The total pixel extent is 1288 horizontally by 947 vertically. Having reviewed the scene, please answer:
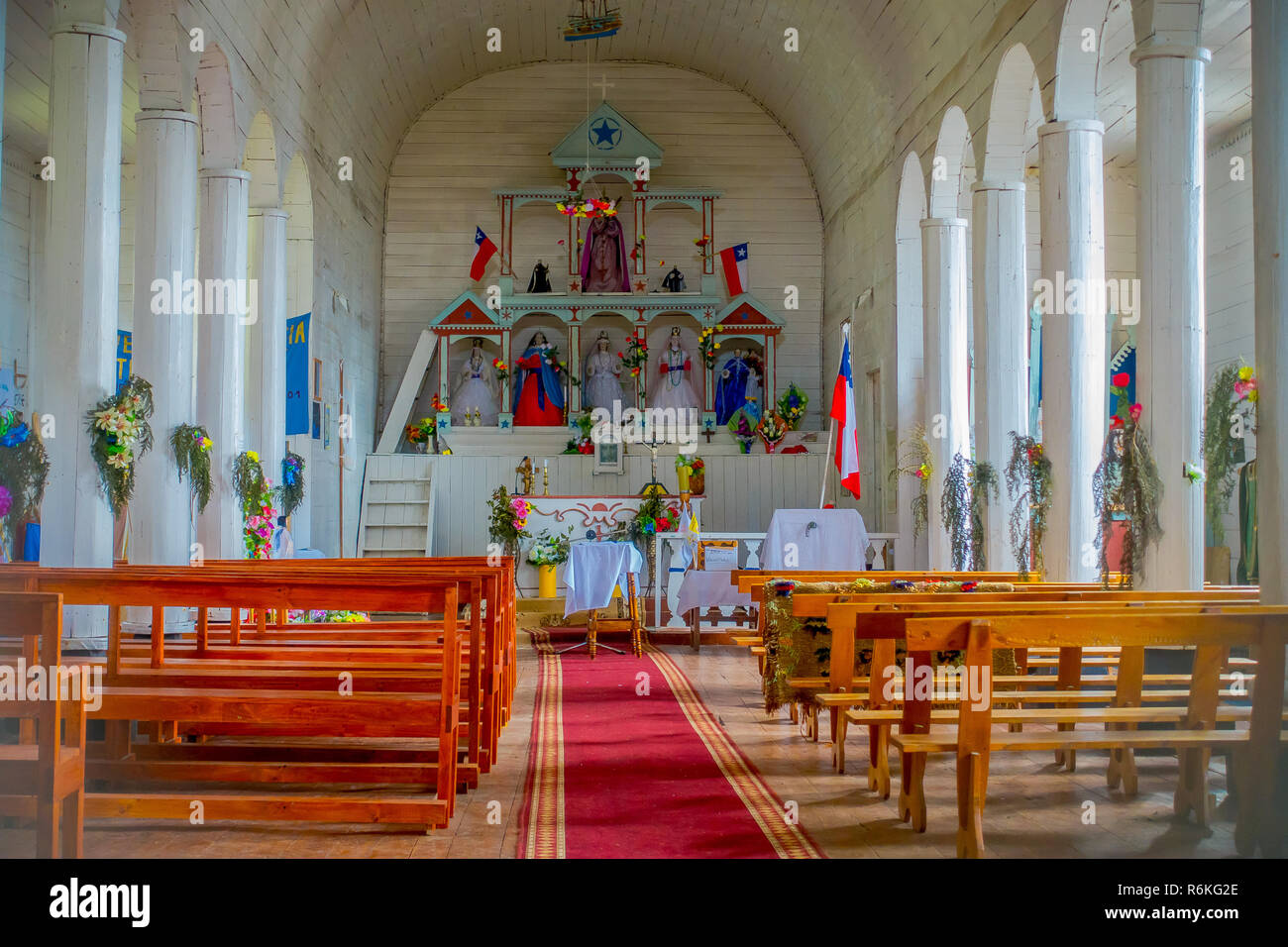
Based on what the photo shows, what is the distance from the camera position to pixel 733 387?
14719 mm

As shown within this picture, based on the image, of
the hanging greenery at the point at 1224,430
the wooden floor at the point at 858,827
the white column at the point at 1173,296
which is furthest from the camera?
the hanging greenery at the point at 1224,430

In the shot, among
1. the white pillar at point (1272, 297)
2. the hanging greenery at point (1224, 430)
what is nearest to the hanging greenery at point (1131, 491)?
the hanging greenery at point (1224, 430)

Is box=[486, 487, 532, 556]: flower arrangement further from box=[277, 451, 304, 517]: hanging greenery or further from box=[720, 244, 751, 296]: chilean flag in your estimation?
box=[720, 244, 751, 296]: chilean flag

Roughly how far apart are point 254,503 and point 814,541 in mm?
4678

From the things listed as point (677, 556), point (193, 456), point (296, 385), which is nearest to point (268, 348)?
point (296, 385)

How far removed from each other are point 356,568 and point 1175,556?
4059mm

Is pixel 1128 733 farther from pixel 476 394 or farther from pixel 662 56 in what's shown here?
pixel 662 56

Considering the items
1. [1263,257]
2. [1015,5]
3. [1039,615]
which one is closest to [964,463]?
[1015,5]

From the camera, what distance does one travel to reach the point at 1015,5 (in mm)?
7973

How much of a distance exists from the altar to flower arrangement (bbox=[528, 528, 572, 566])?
23 cm

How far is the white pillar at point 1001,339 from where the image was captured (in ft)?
27.3

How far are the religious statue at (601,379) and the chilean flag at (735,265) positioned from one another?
1.79m

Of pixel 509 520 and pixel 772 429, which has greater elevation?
pixel 772 429

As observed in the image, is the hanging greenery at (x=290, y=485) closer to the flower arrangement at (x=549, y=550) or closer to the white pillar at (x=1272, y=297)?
the flower arrangement at (x=549, y=550)
